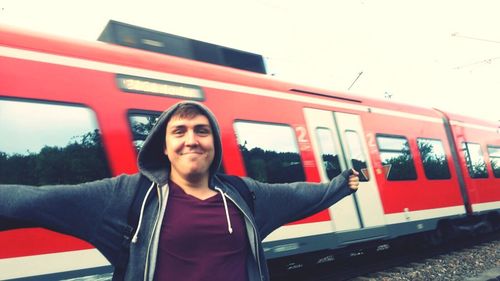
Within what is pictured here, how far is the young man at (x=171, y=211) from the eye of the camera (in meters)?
1.32

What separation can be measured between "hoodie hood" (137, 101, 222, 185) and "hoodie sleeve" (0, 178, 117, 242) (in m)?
0.17

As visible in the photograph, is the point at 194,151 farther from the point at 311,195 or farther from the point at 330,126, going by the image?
the point at 330,126

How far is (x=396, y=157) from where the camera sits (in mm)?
7578

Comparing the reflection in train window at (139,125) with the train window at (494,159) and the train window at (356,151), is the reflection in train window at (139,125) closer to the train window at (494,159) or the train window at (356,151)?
the train window at (356,151)

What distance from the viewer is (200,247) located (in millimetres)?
1413

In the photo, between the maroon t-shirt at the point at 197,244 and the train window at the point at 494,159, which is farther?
the train window at the point at 494,159

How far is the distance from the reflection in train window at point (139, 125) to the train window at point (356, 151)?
3.49 metres

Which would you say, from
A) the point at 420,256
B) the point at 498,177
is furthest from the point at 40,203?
the point at 498,177

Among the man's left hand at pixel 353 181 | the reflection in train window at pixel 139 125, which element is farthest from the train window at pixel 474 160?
the man's left hand at pixel 353 181

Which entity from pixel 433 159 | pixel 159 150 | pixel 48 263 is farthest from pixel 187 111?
pixel 433 159

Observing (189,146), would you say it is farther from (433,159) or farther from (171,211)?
(433,159)

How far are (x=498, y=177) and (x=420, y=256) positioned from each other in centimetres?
415

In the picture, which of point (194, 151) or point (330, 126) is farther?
point (330, 126)

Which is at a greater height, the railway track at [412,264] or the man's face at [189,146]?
the man's face at [189,146]
